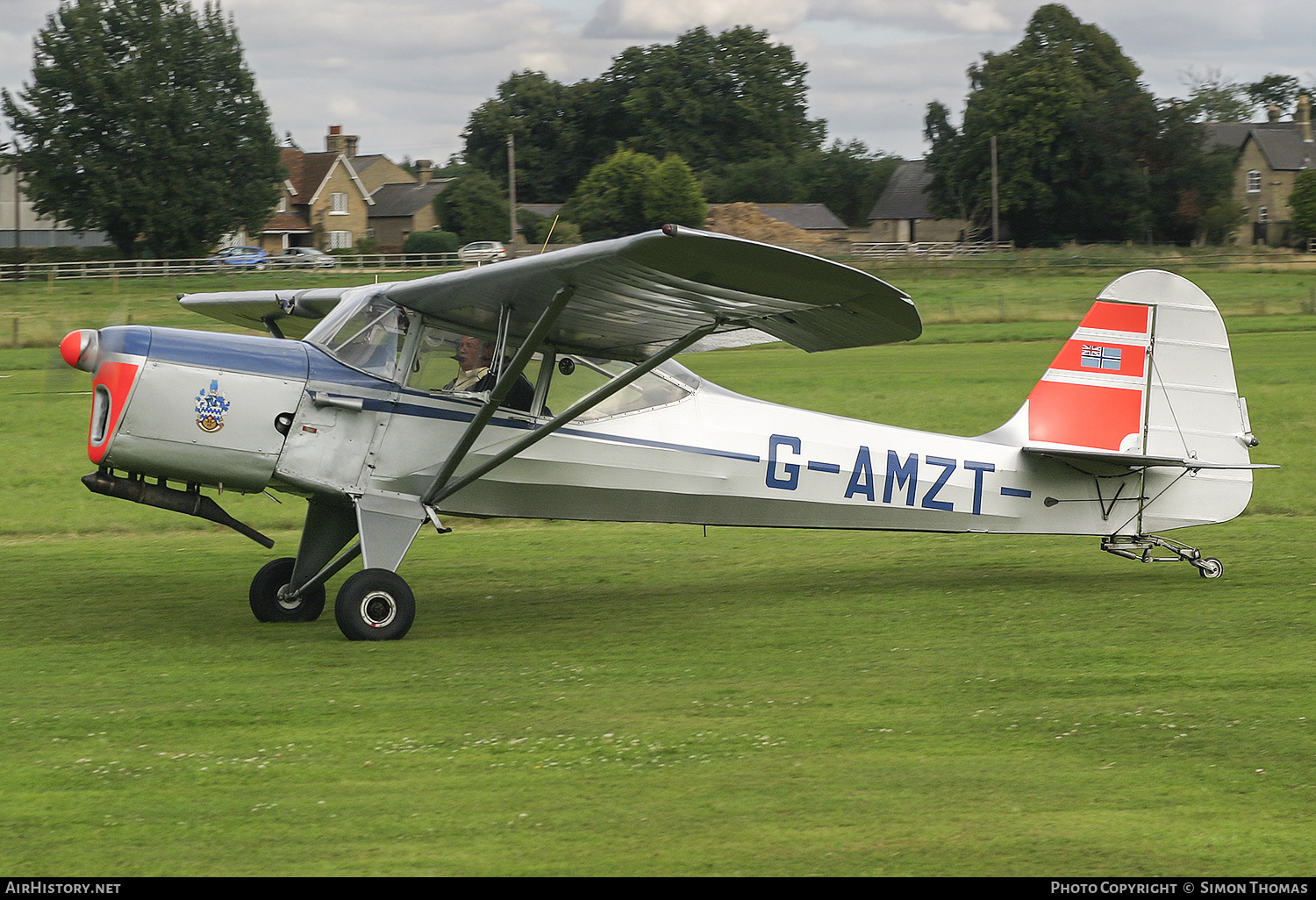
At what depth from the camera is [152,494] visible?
29.3 feet

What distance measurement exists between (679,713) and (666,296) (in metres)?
2.77

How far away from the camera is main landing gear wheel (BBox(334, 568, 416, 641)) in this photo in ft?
29.2

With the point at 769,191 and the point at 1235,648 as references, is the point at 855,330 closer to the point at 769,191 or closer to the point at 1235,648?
the point at 1235,648

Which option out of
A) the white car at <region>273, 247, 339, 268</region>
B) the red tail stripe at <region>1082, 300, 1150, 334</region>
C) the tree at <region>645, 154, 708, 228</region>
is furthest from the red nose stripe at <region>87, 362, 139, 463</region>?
the tree at <region>645, 154, 708, 228</region>

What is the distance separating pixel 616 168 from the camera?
60156 millimetres

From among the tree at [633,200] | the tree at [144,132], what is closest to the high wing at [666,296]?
the tree at [633,200]

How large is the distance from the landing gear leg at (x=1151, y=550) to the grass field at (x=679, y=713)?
0.89 ft

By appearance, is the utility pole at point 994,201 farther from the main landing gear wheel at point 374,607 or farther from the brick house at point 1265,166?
the main landing gear wheel at point 374,607

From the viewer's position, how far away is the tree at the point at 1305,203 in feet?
223

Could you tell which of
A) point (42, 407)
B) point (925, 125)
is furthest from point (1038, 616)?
point (925, 125)

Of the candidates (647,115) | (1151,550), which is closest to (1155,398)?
(1151,550)

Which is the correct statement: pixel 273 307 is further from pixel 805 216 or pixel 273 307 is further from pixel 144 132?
pixel 805 216

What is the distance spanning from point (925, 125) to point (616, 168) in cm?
5155

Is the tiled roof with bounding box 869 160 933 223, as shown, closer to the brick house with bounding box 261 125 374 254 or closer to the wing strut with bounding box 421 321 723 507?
the brick house with bounding box 261 125 374 254
